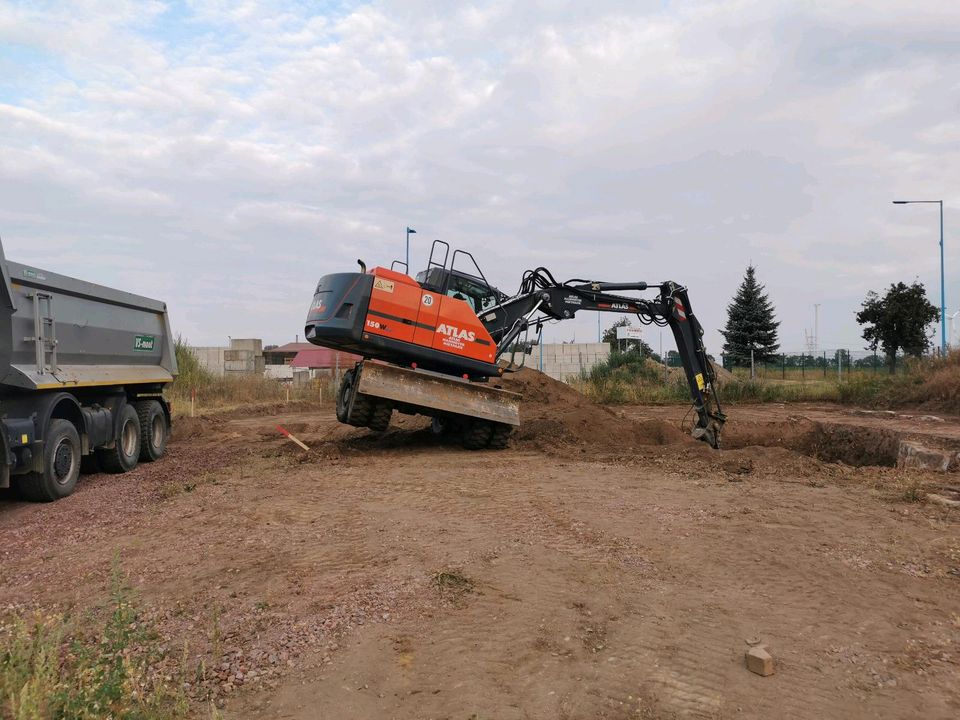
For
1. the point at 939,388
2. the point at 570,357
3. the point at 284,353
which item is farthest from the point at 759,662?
the point at 284,353

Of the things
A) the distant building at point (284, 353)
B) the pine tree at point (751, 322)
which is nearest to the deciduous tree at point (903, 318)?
the pine tree at point (751, 322)

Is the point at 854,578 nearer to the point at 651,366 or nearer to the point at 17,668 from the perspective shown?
the point at 17,668

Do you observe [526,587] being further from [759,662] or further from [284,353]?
[284,353]

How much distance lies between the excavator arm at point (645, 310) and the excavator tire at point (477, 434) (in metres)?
1.44

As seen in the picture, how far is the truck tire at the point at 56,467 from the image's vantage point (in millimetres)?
8797

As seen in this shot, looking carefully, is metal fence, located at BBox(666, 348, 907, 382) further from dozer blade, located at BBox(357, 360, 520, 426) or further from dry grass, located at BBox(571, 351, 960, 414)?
dozer blade, located at BBox(357, 360, 520, 426)

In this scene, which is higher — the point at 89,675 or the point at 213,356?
the point at 213,356

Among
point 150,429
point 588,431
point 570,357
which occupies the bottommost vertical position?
point 588,431

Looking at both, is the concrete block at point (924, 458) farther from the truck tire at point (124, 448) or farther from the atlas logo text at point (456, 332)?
the truck tire at point (124, 448)

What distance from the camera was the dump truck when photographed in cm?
840

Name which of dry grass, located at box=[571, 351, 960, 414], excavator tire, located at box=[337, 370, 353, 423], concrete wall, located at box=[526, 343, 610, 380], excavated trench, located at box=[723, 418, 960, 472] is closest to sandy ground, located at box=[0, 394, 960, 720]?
excavator tire, located at box=[337, 370, 353, 423]

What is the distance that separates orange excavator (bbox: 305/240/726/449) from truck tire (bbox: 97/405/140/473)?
10.4ft

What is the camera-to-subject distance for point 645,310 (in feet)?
45.0

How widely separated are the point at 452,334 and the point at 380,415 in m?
1.78
